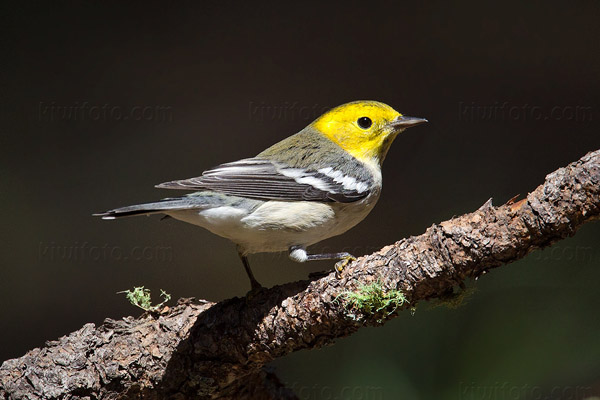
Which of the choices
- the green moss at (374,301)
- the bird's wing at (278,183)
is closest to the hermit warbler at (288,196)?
the bird's wing at (278,183)

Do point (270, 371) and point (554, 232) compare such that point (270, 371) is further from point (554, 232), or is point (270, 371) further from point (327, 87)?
point (327, 87)

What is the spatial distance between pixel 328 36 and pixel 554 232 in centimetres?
403

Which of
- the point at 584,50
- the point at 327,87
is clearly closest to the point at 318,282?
the point at 327,87

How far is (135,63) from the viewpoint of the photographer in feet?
18.1

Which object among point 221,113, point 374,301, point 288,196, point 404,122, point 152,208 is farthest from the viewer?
point 221,113

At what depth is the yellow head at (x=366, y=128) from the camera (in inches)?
133

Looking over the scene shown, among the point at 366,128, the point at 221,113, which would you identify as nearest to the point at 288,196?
the point at 366,128

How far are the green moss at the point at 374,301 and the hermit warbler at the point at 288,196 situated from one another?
0.21m

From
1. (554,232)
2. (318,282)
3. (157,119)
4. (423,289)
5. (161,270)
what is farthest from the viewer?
(157,119)

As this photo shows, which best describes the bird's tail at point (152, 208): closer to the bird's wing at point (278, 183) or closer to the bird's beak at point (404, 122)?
the bird's wing at point (278, 183)

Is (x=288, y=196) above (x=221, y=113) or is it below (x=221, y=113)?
below

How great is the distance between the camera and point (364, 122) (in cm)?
341

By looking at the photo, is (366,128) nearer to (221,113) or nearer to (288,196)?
(288,196)

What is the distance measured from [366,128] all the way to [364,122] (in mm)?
35
